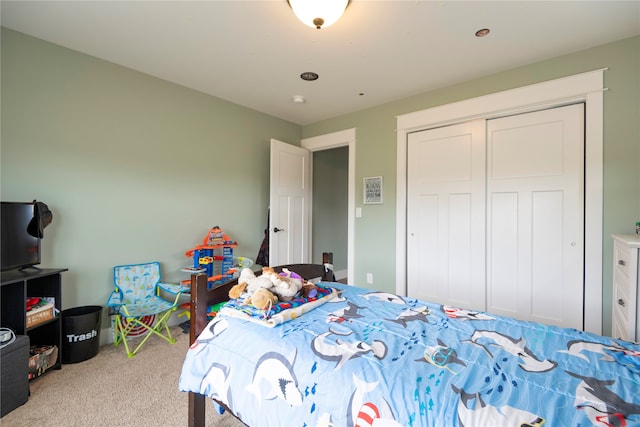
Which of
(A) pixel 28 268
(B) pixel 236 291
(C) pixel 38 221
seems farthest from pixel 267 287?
(A) pixel 28 268

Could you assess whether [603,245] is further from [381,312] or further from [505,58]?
[381,312]

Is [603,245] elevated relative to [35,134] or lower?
lower

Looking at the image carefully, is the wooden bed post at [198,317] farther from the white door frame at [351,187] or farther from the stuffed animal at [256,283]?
the white door frame at [351,187]

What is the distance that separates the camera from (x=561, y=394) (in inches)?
32.4

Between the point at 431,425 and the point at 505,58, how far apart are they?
9.34 feet

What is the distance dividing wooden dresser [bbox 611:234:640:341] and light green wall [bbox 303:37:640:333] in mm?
497

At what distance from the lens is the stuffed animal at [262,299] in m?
1.35

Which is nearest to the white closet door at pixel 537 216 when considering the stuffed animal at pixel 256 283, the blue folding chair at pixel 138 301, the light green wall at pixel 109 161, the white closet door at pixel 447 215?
the white closet door at pixel 447 215

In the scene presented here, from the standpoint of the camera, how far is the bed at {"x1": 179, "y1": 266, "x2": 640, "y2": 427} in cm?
80

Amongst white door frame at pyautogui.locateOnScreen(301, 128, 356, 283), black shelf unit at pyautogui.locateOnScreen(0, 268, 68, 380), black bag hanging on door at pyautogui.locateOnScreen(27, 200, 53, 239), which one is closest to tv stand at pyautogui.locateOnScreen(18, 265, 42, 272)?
black shelf unit at pyautogui.locateOnScreen(0, 268, 68, 380)

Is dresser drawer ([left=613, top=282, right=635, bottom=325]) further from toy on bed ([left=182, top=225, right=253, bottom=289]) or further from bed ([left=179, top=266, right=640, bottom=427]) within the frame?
toy on bed ([left=182, top=225, right=253, bottom=289])

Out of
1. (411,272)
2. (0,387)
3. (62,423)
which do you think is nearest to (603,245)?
(411,272)

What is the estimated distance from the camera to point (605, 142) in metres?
2.26

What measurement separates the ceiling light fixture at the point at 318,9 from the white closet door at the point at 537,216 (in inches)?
76.8
